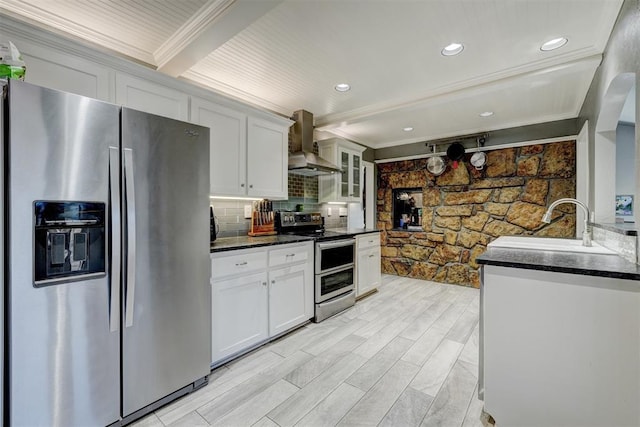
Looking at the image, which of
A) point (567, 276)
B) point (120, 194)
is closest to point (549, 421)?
point (567, 276)

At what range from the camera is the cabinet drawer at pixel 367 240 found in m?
3.77

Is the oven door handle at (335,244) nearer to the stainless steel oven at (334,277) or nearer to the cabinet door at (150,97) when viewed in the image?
the stainless steel oven at (334,277)

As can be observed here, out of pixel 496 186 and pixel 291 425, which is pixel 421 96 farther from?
pixel 291 425

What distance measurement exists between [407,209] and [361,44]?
139 inches

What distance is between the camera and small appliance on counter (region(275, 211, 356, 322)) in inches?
121

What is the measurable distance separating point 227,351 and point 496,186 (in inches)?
168

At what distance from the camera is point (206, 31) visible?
1951 millimetres

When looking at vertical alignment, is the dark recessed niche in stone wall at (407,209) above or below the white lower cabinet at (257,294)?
above

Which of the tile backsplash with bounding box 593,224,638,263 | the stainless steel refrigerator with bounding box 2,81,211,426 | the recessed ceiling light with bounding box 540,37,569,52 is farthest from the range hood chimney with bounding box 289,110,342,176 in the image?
the tile backsplash with bounding box 593,224,638,263

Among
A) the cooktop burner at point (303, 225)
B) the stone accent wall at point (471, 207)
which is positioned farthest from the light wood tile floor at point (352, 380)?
the stone accent wall at point (471, 207)

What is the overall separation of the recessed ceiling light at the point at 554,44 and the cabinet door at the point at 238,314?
118 inches

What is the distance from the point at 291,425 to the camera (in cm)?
160

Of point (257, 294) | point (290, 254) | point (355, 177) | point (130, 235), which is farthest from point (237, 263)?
point (355, 177)

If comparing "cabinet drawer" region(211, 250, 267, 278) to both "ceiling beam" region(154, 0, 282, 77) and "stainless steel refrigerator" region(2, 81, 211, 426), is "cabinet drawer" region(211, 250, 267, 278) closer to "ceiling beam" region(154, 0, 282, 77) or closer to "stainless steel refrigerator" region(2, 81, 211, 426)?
"stainless steel refrigerator" region(2, 81, 211, 426)
